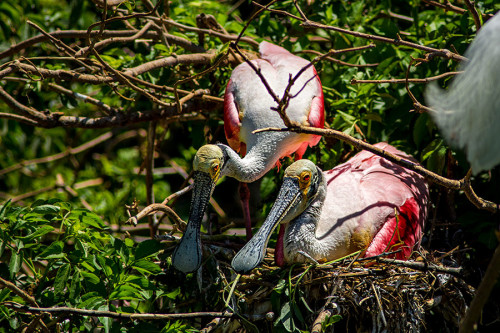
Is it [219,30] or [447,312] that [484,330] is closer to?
[447,312]

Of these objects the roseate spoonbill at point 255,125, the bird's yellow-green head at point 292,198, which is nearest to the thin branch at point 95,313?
the bird's yellow-green head at point 292,198

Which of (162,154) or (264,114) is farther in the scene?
(162,154)

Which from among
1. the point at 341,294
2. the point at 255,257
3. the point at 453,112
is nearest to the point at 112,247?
the point at 255,257

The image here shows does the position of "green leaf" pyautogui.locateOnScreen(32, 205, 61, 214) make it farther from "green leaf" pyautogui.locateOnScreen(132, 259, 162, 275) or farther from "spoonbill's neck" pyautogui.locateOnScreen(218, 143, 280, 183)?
"spoonbill's neck" pyautogui.locateOnScreen(218, 143, 280, 183)

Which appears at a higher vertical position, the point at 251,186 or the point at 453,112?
the point at 453,112

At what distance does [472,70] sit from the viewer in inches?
123

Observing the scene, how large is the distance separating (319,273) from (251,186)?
2.66m

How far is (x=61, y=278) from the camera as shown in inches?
150

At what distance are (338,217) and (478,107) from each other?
181 centimetres

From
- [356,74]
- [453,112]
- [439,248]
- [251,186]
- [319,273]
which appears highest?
[453,112]

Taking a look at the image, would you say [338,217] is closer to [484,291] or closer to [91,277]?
[91,277]

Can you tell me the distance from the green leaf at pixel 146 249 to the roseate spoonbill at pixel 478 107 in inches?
75.4

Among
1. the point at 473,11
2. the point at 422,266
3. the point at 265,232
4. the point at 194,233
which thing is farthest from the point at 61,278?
the point at 473,11

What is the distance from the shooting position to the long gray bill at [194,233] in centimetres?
426
